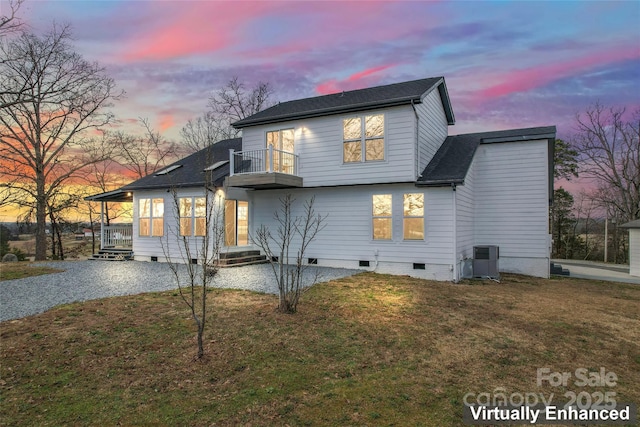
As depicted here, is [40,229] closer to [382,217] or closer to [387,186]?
[382,217]

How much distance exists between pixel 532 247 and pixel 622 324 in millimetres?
6799

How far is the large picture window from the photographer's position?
485 inches

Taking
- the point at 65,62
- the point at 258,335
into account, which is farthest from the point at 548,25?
the point at 65,62

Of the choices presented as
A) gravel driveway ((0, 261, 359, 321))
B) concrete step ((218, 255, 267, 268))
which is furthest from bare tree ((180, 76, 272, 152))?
gravel driveway ((0, 261, 359, 321))

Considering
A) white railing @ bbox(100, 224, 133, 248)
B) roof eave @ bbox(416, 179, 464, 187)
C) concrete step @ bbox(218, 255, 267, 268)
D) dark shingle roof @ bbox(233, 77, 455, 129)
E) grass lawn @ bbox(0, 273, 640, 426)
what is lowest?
grass lawn @ bbox(0, 273, 640, 426)

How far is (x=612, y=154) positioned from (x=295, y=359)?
3157cm

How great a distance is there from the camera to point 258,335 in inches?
219

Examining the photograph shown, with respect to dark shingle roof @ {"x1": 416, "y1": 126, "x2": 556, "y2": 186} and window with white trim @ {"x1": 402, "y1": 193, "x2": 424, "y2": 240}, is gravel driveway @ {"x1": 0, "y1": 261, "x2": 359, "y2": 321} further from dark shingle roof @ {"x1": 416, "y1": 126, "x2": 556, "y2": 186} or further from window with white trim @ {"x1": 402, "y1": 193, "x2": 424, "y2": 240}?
dark shingle roof @ {"x1": 416, "y1": 126, "x2": 556, "y2": 186}

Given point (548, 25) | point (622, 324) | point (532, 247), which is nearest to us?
point (622, 324)

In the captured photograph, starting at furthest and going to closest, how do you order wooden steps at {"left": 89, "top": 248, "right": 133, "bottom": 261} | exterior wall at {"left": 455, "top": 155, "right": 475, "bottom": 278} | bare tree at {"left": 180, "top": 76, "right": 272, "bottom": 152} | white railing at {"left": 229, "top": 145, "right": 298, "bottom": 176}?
bare tree at {"left": 180, "top": 76, "right": 272, "bottom": 152}, wooden steps at {"left": 89, "top": 248, "right": 133, "bottom": 261}, white railing at {"left": 229, "top": 145, "right": 298, "bottom": 176}, exterior wall at {"left": 455, "top": 155, "right": 475, "bottom": 278}

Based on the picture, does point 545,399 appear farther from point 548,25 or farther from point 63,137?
point 63,137

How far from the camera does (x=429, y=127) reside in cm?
1313

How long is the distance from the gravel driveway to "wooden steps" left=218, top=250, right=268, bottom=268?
669 millimetres

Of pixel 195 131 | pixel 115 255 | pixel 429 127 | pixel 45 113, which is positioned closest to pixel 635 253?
pixel 429 127
